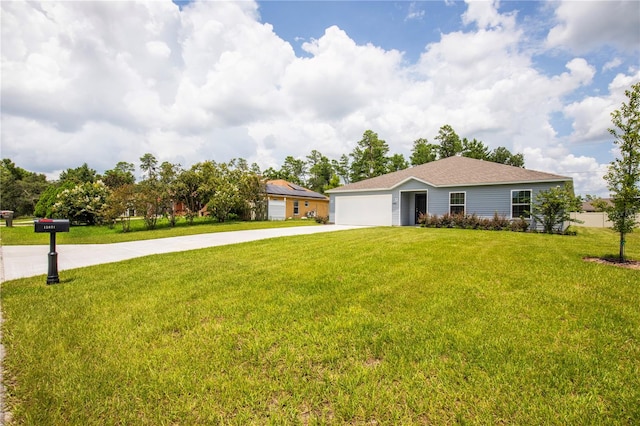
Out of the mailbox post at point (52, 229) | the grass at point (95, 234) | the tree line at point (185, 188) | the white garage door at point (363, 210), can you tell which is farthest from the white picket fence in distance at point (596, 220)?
the mailbox post at point (52, 229)

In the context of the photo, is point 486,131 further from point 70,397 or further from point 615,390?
point 70,397

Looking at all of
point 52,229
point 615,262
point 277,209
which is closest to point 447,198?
point 615,262

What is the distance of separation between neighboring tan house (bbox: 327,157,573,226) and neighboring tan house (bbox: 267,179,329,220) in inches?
240

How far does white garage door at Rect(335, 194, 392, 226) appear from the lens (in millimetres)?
18859

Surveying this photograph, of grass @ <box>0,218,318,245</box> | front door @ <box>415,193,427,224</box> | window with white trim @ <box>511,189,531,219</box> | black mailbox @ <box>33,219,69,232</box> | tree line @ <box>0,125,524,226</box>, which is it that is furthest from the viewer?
front door @ <box>415,193,427,224</box>

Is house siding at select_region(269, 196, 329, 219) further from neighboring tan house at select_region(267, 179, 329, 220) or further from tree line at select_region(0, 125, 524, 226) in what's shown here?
tree line at select_region(0, 125, 524, 226)

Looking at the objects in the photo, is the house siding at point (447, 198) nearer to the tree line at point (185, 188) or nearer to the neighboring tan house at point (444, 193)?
the neighboring tan house at point (444, 193)

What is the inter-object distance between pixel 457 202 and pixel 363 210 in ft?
20.3

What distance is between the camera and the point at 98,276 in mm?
5270

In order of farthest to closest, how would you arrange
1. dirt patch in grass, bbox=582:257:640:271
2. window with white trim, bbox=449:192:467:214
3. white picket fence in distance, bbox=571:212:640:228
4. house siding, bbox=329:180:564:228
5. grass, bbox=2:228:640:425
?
white picket fence in distance, bbox=571:212:640:228 → window with white trim, bbox=449:192:467:214 → house siding, bbox=329:180:564:228 → dirt patch in grass, bbox=582:257:640:271 → grass, bbox=2:228:640:425

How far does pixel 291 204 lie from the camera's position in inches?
1081

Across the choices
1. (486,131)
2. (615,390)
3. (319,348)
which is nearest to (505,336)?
A: (615,390)

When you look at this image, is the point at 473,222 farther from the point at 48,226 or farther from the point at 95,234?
the point at 95,234

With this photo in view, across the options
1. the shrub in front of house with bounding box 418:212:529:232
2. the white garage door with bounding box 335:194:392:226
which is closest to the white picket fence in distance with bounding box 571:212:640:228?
the shrub in front of house with bounding box 418:212:529:232
